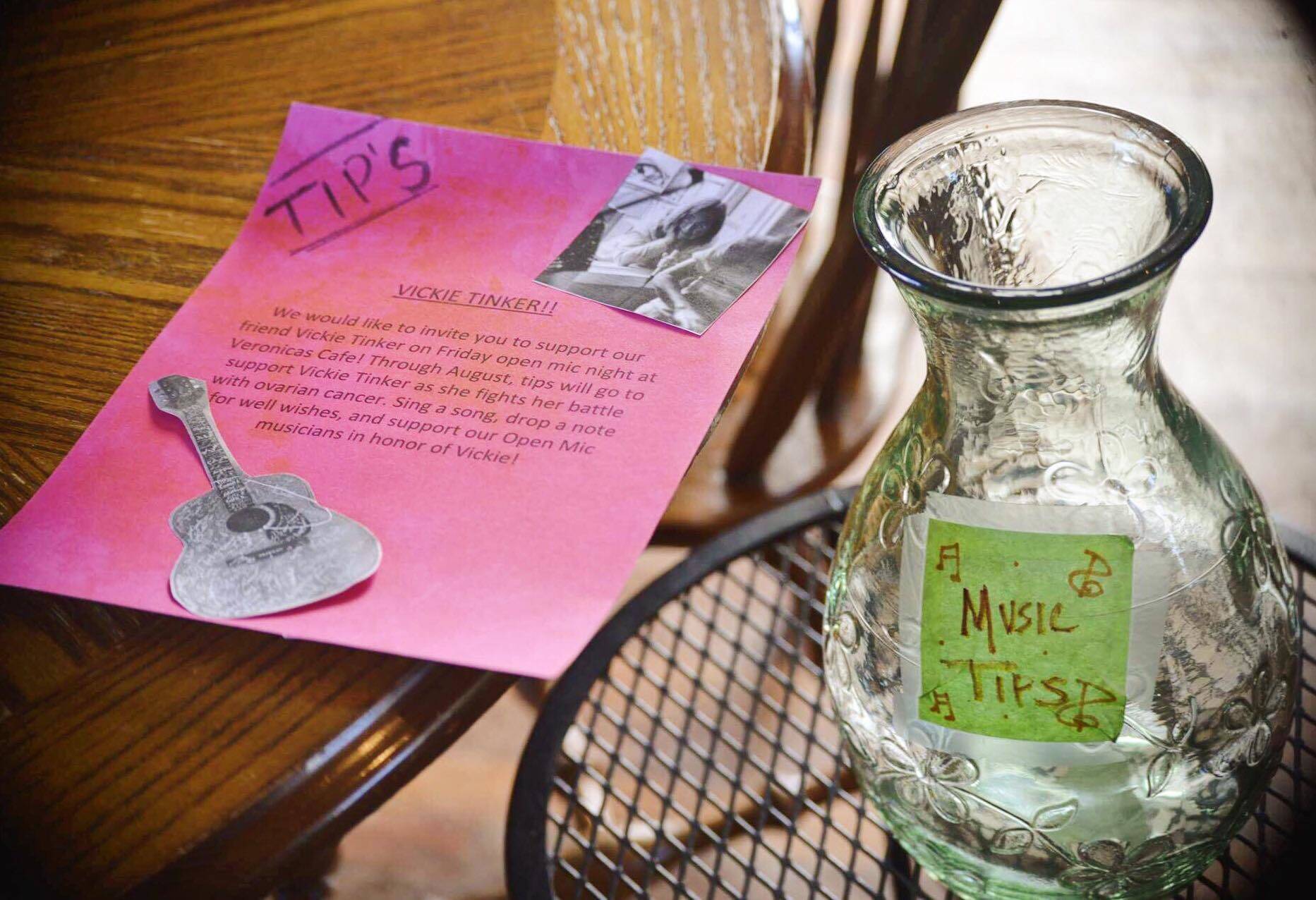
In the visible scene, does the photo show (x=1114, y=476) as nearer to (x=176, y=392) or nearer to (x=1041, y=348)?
(x=1041, y=348)

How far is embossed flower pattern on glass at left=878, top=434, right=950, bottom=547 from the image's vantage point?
337 mm

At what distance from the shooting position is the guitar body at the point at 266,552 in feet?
1.04

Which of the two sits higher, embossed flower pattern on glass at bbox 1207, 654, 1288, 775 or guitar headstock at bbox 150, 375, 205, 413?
guitar headstock at bbox 150, 375, 205, 413

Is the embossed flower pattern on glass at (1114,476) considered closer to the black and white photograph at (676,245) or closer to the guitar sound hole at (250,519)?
the black and white photograph at (676,245)

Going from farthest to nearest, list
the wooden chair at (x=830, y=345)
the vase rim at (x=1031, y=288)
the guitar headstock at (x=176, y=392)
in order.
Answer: the wooden chair at (x=830, y=345) → the guitar headstock at (x=176, y=392) → the vase rim at (x=1031, y=288)

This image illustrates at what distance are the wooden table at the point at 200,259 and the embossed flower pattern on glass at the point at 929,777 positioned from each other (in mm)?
124

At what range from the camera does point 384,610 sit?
12.2 inches

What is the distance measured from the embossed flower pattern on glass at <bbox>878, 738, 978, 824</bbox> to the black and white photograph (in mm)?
152

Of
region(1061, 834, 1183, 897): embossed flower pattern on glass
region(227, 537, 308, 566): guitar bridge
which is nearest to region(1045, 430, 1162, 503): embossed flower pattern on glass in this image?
region(1061, 834, 1183, 897): embossed flower pattern on glass

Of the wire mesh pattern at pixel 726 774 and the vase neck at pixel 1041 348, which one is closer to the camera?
the vase neck at pixel 1041 348

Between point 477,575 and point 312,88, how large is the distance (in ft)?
1.02

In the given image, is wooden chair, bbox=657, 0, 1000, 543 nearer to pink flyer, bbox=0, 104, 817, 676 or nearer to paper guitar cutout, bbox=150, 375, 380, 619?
pink flyer, bbox=0, 104, 817, 676

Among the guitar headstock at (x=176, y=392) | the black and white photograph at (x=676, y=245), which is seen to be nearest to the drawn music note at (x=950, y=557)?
the black and white photograph at (x=676, y=245)

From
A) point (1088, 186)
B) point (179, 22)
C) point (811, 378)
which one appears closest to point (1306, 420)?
point (811, 378)
